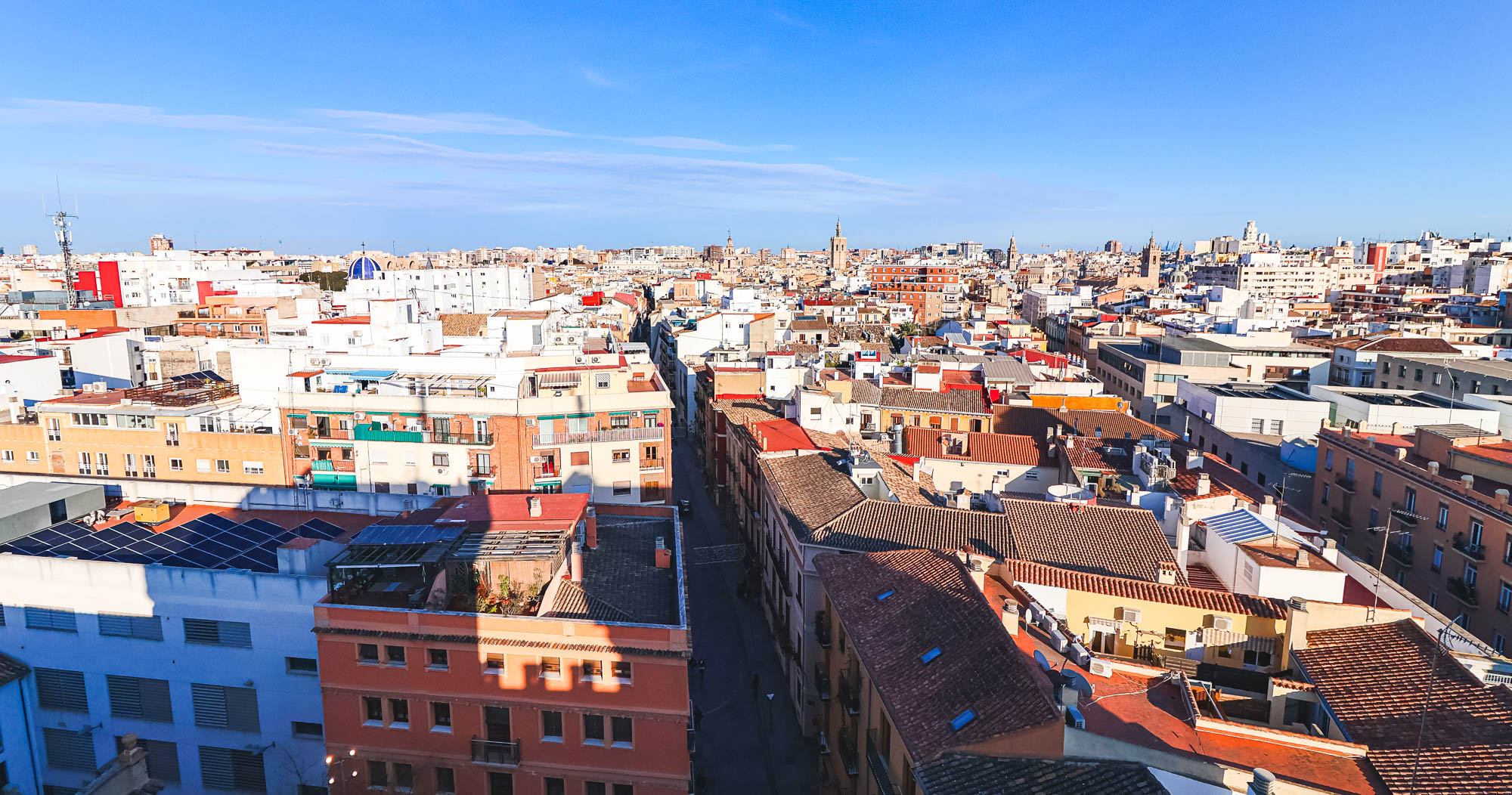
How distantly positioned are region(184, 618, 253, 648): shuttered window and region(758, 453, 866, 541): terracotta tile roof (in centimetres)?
1462

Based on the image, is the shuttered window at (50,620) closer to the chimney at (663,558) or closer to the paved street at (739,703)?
the chimney at (663,558)

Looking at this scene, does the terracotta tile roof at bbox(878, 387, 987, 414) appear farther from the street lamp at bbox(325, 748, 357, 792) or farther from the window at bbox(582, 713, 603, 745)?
the street lamp at bbox(325, 748, 357, 792)

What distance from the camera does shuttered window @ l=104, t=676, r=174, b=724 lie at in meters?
20.2

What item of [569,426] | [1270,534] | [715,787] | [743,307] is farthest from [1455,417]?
A: [743,307]

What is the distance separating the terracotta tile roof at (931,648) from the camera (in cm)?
1395

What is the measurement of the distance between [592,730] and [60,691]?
13.9 meters

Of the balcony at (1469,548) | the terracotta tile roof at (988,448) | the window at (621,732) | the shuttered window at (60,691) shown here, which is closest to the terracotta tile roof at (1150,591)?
the window at (621,732)

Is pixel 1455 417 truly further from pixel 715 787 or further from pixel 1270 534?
pixel 715 787

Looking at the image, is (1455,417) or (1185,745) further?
(1455,417)

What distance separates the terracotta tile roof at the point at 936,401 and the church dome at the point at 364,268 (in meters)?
54.6

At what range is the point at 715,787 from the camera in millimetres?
22719

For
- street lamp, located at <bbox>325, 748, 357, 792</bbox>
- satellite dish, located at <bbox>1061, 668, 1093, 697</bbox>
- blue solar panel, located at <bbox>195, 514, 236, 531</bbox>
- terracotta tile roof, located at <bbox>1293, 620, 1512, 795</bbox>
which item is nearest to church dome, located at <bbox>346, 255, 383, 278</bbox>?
blue solar panel, located at <bbox>195, 514, 236, 531</bbox>

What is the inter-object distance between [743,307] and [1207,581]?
66472 mm

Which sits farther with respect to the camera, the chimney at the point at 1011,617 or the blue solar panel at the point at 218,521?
the blue solar panel at the point at 218,521
